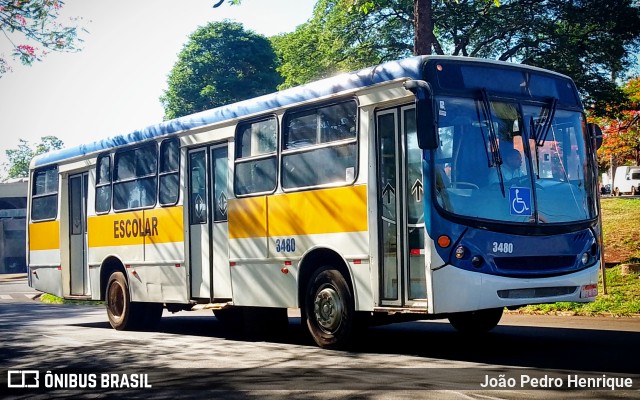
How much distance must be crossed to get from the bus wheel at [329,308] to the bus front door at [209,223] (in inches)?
91.3

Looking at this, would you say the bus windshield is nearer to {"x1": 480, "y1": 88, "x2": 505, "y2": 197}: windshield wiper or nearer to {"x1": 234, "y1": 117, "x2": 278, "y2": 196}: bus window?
{"x1": 480, "y1": 88, "x2": 505, "y2": 197}: windshield wiper

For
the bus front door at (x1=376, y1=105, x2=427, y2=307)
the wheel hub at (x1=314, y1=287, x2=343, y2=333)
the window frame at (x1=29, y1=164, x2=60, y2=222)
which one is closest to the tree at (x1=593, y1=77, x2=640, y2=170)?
the window frame at (x1=29, y1=164, x2=60, y2=222)

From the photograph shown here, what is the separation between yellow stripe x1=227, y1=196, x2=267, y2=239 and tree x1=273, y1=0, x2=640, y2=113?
13929 mm

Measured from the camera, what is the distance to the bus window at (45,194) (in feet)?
64.6

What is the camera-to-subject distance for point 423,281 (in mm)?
10711

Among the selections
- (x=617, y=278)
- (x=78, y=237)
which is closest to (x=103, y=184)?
(x=78, y=237)

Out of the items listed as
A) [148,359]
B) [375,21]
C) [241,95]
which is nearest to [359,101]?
[148,359]

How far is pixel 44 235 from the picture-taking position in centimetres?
1988

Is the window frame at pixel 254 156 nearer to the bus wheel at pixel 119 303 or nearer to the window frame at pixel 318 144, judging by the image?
the window frame at pixel 318 144

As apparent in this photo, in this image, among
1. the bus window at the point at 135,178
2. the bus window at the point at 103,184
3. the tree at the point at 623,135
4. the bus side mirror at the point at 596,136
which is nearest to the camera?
the bus side mirror at the point at 596,136

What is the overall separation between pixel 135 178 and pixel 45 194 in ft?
12.6

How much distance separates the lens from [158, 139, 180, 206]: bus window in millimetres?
15891

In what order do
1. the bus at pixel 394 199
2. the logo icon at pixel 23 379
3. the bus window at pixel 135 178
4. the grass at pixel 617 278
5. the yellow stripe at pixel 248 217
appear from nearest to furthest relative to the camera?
the logo icon at pixel 23 379
the bus at pixel 394 199
the yellow stripe at pixel 248 217
the grass at pixel 617 278
the bus window at pixel 135 178

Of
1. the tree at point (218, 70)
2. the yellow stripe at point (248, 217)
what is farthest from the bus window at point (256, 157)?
the tree at point (218, 70)
